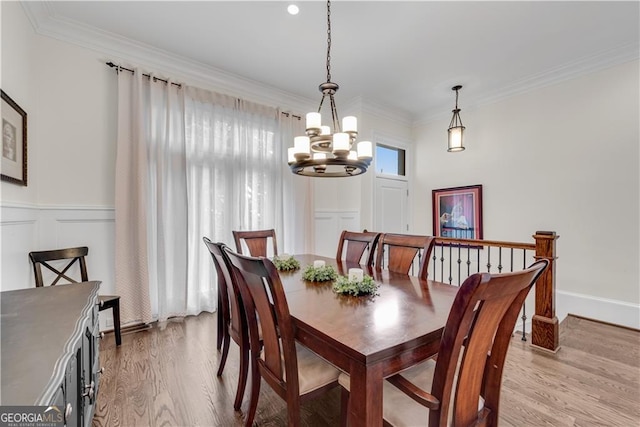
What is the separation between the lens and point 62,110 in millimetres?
2592

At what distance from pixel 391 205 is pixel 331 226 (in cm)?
113

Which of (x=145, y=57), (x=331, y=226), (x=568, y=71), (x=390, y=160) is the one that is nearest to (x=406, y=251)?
(x=331, y=226)

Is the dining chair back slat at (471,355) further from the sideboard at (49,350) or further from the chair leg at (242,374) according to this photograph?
the sideboard at (49,350)

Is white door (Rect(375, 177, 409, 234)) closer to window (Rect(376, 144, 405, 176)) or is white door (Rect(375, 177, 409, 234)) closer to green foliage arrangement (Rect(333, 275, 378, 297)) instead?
window (Rect(376, 144, 405, 176))

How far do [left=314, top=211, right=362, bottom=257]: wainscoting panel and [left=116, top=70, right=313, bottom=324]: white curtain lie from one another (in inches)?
22.5

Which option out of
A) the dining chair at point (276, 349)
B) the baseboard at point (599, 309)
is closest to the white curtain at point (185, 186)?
the dining chair at point (276, 349)

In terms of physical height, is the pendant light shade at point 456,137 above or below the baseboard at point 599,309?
above

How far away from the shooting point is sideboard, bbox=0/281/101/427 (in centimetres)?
65

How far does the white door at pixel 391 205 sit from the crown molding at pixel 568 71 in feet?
5.58

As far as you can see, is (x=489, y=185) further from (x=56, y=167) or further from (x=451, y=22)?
(x=56, y=167)

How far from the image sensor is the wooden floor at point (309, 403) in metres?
1.66

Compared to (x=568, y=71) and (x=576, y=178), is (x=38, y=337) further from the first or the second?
(x=568, y=71)

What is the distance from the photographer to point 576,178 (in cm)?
329

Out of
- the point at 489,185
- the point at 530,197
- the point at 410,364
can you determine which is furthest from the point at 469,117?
the point at 410,364
